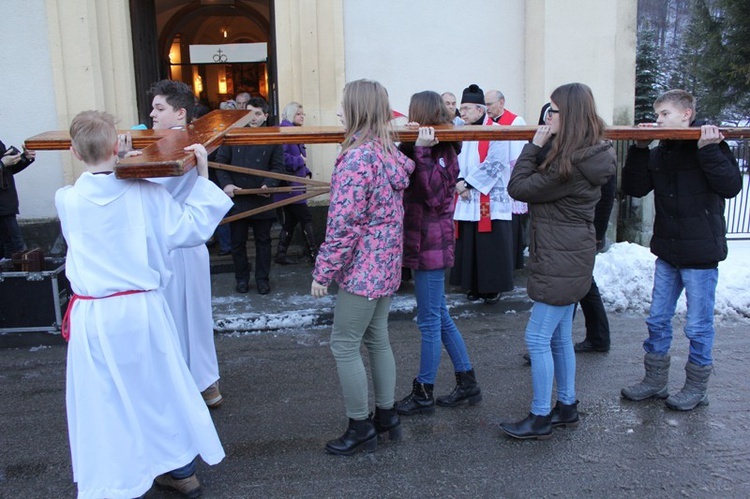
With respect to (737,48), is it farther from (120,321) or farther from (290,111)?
(120,321)

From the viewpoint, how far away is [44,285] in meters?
5.75

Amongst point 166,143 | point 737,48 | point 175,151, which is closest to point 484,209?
point 166,143

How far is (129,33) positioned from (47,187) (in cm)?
203

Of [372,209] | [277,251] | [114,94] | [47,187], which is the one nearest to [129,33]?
[114,94]

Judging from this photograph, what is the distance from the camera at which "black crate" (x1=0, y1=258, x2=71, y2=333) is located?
5723 mm

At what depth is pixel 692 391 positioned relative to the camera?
4.26 metres

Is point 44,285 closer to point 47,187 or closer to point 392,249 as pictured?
point 47,187

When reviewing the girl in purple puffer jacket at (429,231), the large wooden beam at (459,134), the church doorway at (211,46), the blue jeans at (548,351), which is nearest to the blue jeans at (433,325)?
the girl in purple puffer jacket at (429,231)

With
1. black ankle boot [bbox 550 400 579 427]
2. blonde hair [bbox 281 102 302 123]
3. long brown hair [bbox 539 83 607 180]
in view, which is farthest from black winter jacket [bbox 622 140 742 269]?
blonde hair [bbox 281 102 302 123]

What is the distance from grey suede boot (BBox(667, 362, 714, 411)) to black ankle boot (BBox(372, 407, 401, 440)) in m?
1.70

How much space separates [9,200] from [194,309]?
381cm

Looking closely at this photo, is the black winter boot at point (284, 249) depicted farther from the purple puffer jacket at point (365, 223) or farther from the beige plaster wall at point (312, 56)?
the purple puffer jacket at point (365, 223)

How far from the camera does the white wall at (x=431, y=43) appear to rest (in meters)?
8.22

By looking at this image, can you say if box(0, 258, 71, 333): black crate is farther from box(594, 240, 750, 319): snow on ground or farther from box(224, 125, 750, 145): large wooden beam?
box(594, 240, 750, 319): snow on ground
